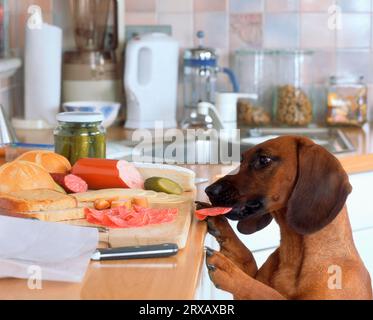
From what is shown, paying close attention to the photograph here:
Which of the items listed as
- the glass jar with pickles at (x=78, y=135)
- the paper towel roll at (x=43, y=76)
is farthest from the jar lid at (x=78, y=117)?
the paper towel roll at (x=43, y=76)

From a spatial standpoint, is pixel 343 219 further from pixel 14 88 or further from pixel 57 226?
pixel 14 88

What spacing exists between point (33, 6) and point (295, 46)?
0.85 m

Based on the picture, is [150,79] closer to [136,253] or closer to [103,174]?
[103,174]

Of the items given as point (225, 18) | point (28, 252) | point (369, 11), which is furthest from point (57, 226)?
point (369, 11)

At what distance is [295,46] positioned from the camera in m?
2.59

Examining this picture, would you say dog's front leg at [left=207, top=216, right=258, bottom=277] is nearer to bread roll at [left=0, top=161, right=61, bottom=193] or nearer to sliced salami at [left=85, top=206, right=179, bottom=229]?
sliced salami at [left=85, top=206, right=179, bottom=229]

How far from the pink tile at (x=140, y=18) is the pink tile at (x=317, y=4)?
0.49 m

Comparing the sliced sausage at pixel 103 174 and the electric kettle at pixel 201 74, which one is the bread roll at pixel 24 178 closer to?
the sliced sausage at pixel 103 174

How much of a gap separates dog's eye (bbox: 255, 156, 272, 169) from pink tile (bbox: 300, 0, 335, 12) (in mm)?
1366

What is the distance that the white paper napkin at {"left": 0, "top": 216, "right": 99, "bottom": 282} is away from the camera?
3.05 ft

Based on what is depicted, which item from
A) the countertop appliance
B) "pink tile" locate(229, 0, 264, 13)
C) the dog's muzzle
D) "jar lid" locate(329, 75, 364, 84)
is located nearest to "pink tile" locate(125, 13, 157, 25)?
the countertop appliance

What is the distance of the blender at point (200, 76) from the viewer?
2459 mm

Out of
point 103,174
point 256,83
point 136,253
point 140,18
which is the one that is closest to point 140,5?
point 140,18
